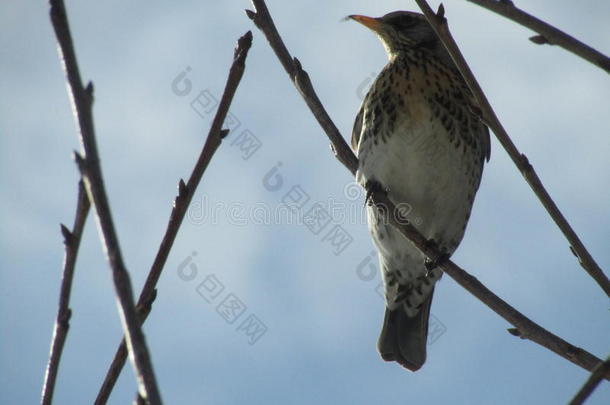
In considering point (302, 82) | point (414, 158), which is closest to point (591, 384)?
point (302, 82)

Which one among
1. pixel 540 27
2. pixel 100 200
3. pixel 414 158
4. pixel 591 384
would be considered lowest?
pixel 591 384

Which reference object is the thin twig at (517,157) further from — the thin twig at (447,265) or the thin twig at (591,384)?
the thin twig at (591,384)

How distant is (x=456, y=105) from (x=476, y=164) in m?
0.51

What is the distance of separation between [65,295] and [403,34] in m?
5.12

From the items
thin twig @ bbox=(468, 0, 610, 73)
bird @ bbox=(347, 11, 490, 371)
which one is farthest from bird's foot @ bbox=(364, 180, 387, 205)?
thin twig @ bbox=(468, 0, 610, 73)

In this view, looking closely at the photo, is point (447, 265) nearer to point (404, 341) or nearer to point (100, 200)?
point (100, 200)

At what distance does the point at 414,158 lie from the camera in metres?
5.86

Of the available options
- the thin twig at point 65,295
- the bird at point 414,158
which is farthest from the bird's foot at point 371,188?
the thin twig at point 65,295

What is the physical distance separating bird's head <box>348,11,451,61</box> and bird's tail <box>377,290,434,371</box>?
2220 mm

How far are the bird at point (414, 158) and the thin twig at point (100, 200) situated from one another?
13.0 ft

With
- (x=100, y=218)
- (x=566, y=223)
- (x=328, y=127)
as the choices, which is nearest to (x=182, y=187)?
(x=100, y=218)

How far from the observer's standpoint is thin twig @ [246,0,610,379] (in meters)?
3.02

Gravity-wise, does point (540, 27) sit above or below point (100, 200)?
below

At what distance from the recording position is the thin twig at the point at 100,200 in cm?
163
